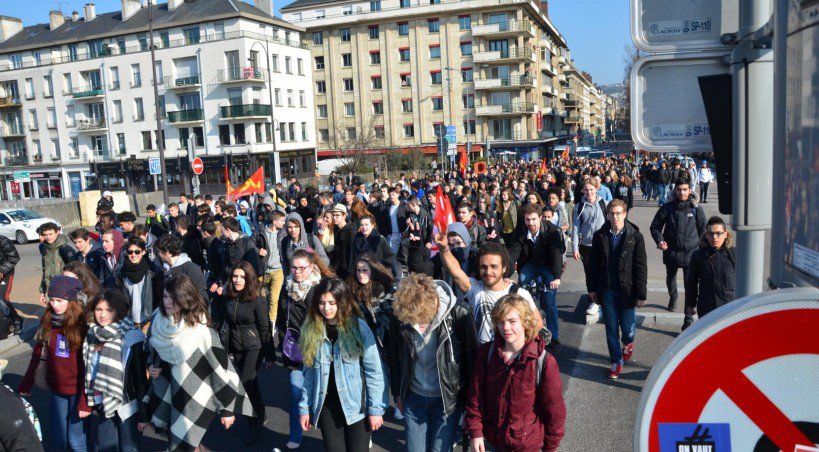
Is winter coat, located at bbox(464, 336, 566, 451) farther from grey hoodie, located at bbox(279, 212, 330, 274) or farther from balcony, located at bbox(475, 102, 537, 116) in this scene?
balcony, located at bbox(475, 102, 537, 116)

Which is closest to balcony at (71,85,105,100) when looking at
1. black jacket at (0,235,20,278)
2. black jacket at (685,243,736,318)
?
black jacket at (0,235,20,278)

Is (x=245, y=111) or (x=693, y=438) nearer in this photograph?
(x=693, y=438)

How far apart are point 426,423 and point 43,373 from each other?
3043 mm

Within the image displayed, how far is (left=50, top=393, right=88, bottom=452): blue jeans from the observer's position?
499 centimetres

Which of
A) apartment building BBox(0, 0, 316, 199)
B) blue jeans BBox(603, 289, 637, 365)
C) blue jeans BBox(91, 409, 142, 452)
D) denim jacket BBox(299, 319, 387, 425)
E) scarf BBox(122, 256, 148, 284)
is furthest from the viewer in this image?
apartment building BBox(0, 0, 316, 199)

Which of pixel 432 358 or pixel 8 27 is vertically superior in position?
pixel 8 27

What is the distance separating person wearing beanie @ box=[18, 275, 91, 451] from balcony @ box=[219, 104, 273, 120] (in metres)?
48.5

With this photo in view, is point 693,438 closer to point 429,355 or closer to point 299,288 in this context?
point 429,355

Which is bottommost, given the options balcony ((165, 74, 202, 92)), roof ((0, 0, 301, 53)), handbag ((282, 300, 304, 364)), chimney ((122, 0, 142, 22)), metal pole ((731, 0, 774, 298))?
handbag ((282, 300, 304, 364))

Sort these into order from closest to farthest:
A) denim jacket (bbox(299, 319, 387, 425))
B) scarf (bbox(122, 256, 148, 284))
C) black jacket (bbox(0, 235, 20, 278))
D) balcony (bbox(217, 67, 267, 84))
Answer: denim jacket (bbox(299, 319, 387, 425))
scarf (bbox(122, 256, 148, 284))
black jacket (bbox(0, 235, 20, 278))
balcony (bbox(217, 67, 267, 84))

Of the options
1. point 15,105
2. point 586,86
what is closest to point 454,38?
point 15,105

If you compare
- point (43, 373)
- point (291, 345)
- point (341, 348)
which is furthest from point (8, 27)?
point (341, 348)

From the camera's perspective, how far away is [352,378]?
4359 millimetres

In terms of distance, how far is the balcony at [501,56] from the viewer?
196 ft
